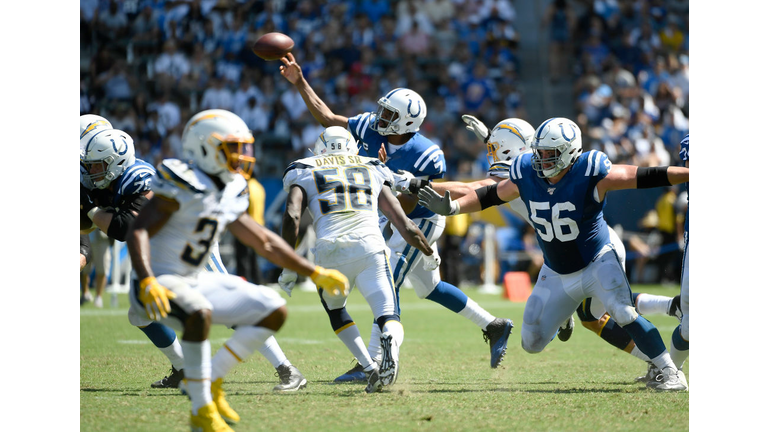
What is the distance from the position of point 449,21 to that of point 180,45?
481 centimetres

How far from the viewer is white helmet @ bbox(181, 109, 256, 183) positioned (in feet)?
11.3

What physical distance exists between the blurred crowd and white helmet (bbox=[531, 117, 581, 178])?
759 centimetres

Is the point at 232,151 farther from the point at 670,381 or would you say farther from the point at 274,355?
the point at 670,381

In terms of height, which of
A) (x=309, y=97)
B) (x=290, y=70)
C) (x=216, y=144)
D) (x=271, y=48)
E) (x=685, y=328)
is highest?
(x=271, y=48)

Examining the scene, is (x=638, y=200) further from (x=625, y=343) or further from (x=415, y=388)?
(x=415, y=388)

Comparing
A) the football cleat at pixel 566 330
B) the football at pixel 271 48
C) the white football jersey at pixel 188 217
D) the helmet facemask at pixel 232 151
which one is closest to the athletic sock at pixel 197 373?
the white football jersey at pixel 188 217

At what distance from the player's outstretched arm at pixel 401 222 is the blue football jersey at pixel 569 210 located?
62cm

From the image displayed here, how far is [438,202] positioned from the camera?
468 cm

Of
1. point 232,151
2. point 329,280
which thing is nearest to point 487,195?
point 329,280

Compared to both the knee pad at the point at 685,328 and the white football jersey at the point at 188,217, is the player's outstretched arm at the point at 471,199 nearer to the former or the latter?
the knee pad at the point at 685,328

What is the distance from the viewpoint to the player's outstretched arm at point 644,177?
172 inches

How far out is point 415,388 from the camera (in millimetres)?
4523

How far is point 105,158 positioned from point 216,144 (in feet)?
5.58

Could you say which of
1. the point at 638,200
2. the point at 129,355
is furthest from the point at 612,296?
the point at 638,200
